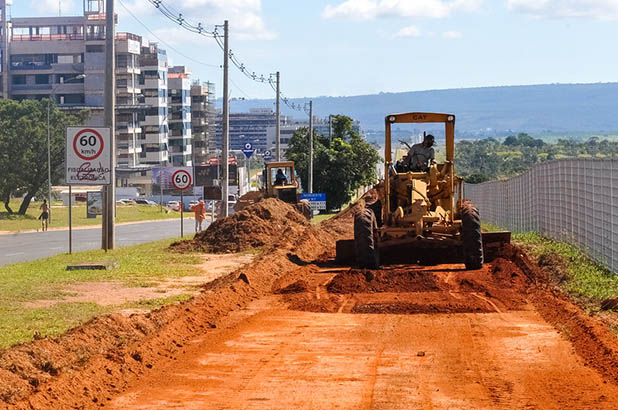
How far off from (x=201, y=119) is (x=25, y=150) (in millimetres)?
80547

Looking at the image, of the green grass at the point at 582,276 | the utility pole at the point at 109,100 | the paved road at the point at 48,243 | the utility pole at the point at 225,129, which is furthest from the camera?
the utility pole at the point at 225,129

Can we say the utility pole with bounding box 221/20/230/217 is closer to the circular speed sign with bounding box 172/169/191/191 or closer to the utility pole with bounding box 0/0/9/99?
the circular speed sign with bounding box 172/169/191/191

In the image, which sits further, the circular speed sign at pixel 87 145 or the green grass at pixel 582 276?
the circular speed sign at pixel 87 145

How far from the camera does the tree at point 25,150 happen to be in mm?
Result: 78250

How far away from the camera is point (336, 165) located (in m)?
85.4

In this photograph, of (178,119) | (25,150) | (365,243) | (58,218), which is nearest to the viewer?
(365,243)

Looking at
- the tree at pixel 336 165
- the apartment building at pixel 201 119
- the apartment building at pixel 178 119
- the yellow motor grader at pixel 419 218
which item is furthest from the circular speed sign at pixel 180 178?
the apartment building at pixel 201 119

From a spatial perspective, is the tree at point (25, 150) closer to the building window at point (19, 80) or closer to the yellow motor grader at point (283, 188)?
the yellow motor grader at point (283, 188)

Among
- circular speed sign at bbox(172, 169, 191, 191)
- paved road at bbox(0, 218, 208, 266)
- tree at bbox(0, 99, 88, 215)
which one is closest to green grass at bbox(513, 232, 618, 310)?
circular speed sign at bbox(172, 169, 191, 191)

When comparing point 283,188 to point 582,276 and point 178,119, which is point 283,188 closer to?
point 582,276

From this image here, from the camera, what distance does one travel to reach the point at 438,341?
43.9 feet

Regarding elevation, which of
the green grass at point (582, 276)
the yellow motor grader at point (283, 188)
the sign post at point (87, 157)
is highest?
the sign post at point (87, 157)

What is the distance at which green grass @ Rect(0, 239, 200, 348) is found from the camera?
14453mm

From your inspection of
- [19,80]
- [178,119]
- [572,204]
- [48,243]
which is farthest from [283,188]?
[178,119]
